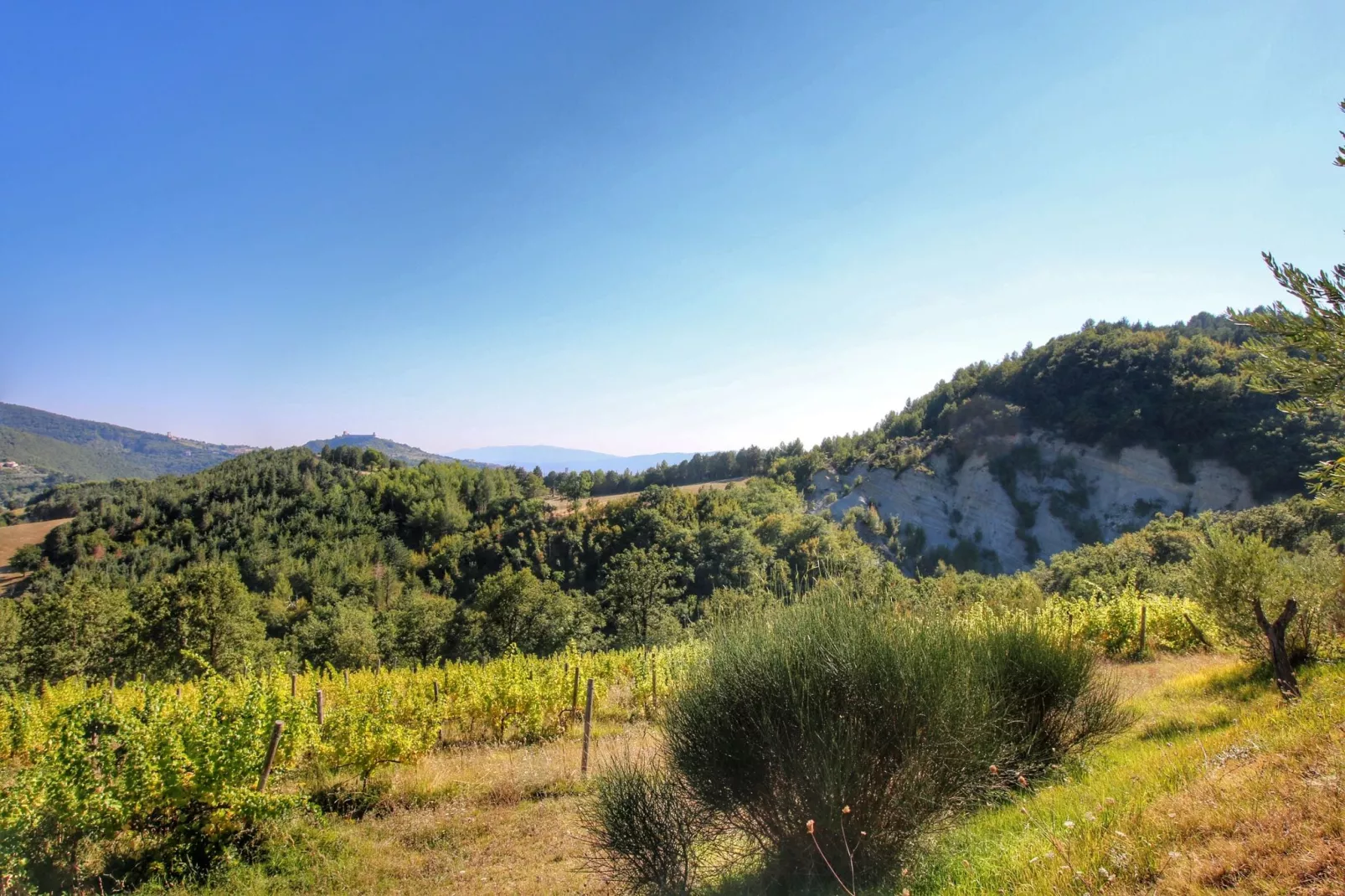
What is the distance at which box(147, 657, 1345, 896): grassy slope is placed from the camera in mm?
2852

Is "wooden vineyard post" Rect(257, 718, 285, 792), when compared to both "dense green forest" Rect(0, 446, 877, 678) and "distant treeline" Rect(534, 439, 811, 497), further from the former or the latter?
"distant treeline" Rect(534, 439, 811, 497)

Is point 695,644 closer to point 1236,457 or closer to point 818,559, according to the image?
point 818,559

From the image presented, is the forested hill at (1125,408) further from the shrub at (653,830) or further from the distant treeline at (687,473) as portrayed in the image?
the shrub at (653,830)

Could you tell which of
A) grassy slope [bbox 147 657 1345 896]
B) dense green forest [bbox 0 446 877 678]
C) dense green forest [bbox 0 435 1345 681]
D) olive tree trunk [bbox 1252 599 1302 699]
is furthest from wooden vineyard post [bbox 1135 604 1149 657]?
olive tree trunk [bbox 1252 599 1302 699]

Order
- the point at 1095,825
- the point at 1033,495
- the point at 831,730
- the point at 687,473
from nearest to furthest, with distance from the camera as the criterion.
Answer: the point at 1095,825 → the point at 831,730 → the point at 1033,495 → the point at 687,473

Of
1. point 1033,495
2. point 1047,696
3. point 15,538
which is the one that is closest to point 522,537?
point 1033,495

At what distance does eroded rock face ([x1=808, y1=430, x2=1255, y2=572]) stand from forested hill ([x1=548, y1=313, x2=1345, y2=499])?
5.17ft

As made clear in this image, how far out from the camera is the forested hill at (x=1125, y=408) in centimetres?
4538

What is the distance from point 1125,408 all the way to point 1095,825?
217 ft

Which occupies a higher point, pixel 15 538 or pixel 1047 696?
pixel 1047 696

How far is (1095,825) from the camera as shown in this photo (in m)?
3.61

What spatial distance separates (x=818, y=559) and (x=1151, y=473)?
62.5 m

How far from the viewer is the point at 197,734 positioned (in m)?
6.43

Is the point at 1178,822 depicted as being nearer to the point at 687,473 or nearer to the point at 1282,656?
the point at 1282,656
